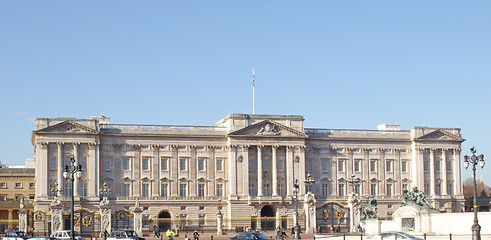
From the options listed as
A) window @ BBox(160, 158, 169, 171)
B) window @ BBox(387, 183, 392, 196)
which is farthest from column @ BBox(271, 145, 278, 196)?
window @ BBox(387, 183, 392, 196)

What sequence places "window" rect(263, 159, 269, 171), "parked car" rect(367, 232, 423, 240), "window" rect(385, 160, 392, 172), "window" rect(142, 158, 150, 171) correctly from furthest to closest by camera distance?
"window" rect(385, 160, 392, 172) < "window" rect(263, 159, 269, 171) < "window" rect(142, 158, 150, 171) < "parked car" rect(367, 232, 423, 240)

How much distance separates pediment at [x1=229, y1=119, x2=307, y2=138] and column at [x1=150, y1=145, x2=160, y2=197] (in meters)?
11.0

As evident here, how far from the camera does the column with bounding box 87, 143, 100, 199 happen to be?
101m

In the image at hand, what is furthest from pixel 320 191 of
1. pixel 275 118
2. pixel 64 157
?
pixel 64 157

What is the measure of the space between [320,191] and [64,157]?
37.1 metres

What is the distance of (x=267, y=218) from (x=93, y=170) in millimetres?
24377

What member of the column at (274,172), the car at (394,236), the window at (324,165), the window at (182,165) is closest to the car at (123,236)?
the car at (394,236)

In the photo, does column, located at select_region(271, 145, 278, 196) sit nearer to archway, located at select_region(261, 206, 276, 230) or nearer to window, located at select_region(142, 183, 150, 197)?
archway, located at select_region(261, 206, 276, 230)

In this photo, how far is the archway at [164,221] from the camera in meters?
102

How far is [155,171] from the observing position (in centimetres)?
10531

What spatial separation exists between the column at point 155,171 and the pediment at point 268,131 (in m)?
11.0

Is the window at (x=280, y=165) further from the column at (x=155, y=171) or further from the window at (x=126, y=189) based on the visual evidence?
the window at (x=126, y=189)

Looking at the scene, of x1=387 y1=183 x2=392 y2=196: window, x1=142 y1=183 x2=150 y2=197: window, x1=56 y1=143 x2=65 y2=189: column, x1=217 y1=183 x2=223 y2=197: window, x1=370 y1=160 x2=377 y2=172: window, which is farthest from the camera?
x1=387 y1=183 x2=392 y2=196: window

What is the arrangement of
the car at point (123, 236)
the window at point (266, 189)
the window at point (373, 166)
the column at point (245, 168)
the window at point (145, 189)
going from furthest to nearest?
the window at point (373, 166) → the window at point (266, 189) → the column at point (245, 168) → the window at point (145, 189) → the car at point (123, 236)
